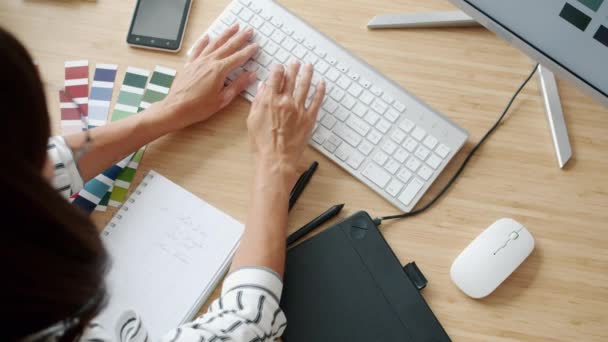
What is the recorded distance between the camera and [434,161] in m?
0.75

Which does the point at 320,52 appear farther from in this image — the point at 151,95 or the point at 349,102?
the point at 151,95

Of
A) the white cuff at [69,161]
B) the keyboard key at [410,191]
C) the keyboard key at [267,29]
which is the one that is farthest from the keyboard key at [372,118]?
the white cuff at [69,161]

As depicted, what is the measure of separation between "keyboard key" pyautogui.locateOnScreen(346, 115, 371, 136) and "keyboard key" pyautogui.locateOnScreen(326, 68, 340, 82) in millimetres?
65

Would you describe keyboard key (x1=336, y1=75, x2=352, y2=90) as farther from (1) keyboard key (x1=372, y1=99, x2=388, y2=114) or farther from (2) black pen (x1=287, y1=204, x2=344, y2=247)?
(2) black pen (x1=287, y1=204, x2=344, y2=247)

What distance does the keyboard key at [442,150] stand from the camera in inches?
29.6

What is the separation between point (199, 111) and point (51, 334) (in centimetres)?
39

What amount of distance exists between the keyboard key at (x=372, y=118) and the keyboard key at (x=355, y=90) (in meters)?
0.04

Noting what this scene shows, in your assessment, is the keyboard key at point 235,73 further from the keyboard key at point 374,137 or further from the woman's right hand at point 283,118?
the keyboard key at point 374,137

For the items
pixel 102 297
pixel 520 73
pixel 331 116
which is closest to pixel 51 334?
pixel 102 297

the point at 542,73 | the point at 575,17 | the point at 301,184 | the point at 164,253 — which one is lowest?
the point at 164,253

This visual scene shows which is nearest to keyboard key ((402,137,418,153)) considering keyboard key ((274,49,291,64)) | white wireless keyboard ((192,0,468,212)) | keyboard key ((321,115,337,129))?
white wireless keyboard ((192,0,468,212))

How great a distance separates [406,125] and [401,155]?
46mm

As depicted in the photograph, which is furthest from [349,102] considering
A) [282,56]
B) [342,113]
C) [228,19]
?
[228,19]

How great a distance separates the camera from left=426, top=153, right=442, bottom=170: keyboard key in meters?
0.75
